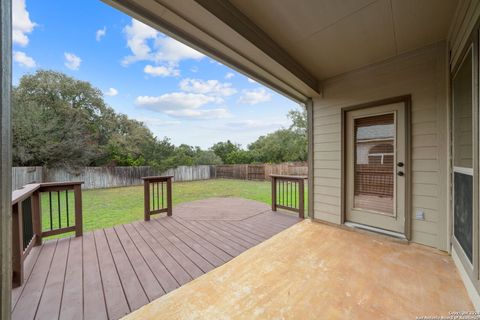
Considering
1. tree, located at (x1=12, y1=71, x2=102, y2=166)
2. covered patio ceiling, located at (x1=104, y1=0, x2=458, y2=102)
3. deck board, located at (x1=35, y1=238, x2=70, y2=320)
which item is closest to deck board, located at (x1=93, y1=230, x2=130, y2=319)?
deck board, located at (x1=35, y1=238, x2=70, y2=320)

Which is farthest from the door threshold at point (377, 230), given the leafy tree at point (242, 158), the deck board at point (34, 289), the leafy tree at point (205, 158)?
the leafy tree at point (242, 158)

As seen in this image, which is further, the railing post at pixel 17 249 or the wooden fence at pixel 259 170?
the wooden fence at pixel 259 170

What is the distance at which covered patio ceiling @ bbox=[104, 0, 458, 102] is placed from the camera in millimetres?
1542

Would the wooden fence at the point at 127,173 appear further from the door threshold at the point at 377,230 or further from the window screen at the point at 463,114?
the window screen at the point at 463,114

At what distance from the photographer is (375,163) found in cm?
280

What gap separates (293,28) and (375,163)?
86.6 inches

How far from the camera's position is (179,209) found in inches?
171

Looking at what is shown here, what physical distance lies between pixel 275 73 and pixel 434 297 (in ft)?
8.87

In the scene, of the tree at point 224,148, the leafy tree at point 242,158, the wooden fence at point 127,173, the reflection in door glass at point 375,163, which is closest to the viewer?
the reflection in door glass at point 375,163

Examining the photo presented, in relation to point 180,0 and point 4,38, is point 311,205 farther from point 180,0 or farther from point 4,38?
point 4,38

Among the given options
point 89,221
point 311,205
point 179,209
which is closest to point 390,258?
point 311,205

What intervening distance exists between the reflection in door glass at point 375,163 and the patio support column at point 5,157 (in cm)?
356

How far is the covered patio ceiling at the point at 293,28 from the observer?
1542mm

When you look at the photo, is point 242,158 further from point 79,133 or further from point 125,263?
point 125,263
